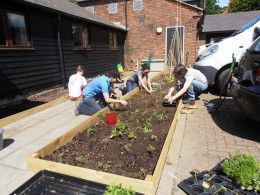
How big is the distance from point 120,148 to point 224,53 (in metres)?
4.24

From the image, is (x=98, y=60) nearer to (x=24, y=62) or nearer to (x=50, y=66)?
(x=50, y=66)

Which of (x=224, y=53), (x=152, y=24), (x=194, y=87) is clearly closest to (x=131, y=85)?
(x=194, y=87)

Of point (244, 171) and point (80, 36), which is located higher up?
point (80, 36)

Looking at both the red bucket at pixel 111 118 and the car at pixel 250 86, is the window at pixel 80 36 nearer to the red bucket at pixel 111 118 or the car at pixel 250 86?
the red bucket at pixel 111 118

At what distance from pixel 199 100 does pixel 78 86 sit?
3.51 metres

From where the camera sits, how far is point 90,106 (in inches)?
185

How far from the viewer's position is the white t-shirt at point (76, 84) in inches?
231

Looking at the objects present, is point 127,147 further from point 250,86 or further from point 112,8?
point 112,8

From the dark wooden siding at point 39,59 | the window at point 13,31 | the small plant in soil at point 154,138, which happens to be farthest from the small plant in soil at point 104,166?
the window at point 13,31

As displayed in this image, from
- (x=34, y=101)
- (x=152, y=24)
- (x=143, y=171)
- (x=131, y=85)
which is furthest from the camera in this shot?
(x=152, y=24)

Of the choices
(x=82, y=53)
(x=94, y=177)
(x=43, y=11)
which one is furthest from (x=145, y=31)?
→ (x=94, y=177)

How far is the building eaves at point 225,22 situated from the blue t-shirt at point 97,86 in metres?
14.3

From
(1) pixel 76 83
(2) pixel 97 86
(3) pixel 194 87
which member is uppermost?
(2) pixel 97 86

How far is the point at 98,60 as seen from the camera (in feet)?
37.4
